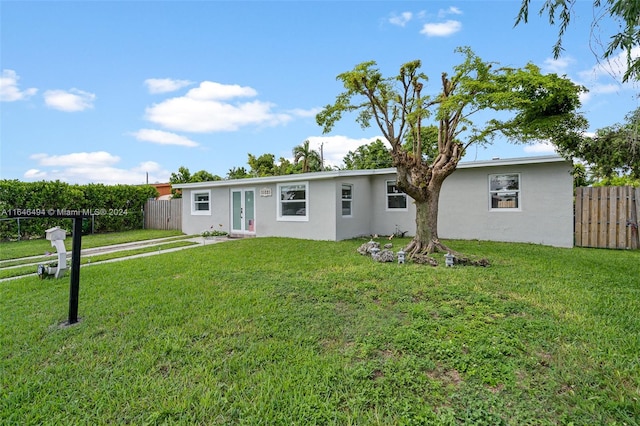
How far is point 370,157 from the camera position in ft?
79.0

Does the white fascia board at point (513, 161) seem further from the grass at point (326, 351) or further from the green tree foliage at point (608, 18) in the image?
the green tree foliage at point (608, 18)

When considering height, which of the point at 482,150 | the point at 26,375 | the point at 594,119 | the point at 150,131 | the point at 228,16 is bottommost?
the point at 26,375

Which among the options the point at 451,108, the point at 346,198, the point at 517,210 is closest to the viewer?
the point at 451,108

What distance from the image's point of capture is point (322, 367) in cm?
274

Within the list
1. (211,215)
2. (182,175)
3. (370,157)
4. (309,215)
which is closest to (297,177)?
(309,215)

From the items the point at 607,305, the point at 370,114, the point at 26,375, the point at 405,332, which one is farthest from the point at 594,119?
the point at 26,375

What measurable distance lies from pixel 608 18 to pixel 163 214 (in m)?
17.4

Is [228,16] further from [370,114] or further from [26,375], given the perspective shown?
[26,375]

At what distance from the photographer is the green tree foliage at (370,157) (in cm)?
2251

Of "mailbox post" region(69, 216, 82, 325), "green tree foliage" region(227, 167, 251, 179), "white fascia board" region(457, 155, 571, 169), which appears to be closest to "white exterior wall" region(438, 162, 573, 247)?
"white fascia board" region(457, 155, 571, 169)

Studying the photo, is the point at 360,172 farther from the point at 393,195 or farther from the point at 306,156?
the point at 306,156

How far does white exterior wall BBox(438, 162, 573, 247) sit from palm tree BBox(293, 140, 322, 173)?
14.9 meters

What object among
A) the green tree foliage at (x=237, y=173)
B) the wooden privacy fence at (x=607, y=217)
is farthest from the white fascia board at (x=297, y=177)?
the green tree foliage at (x=237, y=173)

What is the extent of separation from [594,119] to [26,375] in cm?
1356
